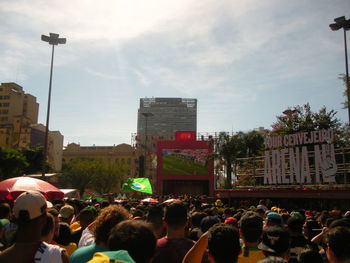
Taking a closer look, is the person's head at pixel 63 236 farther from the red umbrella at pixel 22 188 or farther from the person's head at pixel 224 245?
the red umbrella at pixel 22 188

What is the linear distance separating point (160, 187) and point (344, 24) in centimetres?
3722

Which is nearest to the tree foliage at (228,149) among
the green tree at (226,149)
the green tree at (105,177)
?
the green tree at (226,149)

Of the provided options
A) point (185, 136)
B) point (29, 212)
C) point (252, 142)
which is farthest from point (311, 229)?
point (185, 136)

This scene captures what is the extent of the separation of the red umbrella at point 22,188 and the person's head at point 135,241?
9.50 meters

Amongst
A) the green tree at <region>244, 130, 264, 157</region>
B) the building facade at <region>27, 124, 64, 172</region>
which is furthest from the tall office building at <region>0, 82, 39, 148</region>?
the green tree at <region>244, 130, 264, 157</region>

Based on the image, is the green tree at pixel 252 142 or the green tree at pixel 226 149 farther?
the green tree at pixel 252 142

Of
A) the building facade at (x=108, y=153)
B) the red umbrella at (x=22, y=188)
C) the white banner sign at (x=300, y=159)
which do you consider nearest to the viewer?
the red umbrella at (x=22, y=188)

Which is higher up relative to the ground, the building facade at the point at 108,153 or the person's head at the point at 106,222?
the building facade at the point at 108,153

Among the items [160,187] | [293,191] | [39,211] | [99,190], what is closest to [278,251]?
[39,211]

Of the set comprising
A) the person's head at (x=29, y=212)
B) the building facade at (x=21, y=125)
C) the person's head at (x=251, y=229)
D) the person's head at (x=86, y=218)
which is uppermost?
the building facade at (x=21, y=125)

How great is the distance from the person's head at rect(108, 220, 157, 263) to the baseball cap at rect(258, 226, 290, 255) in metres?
1.61

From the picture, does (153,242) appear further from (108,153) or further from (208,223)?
(108,153)

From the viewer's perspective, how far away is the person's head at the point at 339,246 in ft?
11.1

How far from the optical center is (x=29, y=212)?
3.08 metres
